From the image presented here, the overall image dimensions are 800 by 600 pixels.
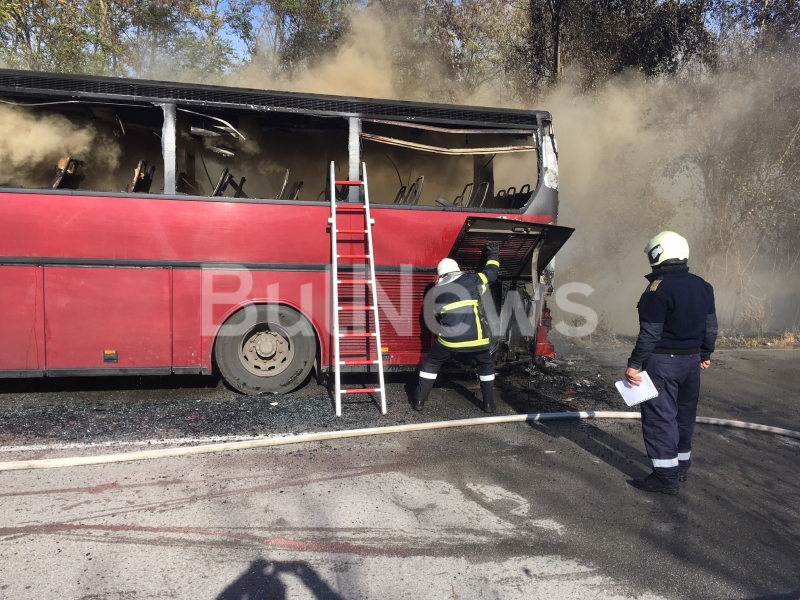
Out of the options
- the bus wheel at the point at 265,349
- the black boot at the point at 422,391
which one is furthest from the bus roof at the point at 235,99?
the black boot at the point at 422,391

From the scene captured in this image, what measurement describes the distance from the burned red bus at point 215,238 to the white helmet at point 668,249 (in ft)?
6.63

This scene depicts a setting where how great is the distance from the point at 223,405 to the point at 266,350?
0.72 meters

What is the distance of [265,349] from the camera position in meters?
6.37

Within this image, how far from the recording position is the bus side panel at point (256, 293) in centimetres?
611

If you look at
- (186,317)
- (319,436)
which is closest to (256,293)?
(186,317)

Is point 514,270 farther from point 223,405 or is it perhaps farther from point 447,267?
point 223,405

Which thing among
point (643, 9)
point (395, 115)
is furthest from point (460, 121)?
point (643, 9)

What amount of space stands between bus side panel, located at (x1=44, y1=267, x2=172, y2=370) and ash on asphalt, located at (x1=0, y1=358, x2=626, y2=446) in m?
0.49

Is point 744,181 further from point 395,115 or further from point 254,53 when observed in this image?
point 254,53

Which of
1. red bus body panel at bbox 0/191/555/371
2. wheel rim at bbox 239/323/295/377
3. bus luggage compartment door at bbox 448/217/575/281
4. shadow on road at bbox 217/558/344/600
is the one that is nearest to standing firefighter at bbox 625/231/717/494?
bus luggage compartment door at bbox 448/217/575/281

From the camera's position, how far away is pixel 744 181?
504 inches

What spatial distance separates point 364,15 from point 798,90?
1160 centimetres

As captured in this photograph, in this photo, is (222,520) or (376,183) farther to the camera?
(376,183)

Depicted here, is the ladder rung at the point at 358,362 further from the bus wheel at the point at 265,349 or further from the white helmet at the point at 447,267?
the white helmet at the point at 447,267
